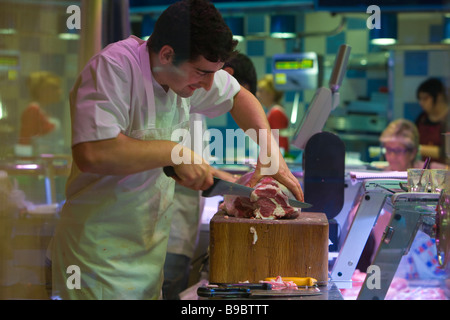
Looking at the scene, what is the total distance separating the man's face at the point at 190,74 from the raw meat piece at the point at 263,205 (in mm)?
362

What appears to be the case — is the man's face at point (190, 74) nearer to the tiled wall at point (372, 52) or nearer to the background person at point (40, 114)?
the background person at point (40, 114)

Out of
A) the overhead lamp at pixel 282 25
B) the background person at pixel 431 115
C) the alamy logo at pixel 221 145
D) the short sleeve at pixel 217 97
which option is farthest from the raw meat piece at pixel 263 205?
the overhead lamp at pixel 282 25

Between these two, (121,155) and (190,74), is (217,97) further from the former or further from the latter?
(121,155)

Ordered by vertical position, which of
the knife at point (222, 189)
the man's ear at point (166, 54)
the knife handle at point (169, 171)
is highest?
the man's ear at point (166, 54)

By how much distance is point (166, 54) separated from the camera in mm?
1630

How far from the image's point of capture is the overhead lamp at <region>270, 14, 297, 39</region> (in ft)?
20.8

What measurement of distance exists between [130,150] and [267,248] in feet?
1.67

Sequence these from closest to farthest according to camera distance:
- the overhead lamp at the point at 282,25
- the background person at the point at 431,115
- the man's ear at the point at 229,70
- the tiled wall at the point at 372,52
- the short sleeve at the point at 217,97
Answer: the short sleeve at the point at 217,97
the man's ear at the point at 229,70
the background person at the point at 431,115
the overhead lamp at the point at 282,25
the tiled wall at the point at 372,52

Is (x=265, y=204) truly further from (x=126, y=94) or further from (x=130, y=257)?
(x=126, y=94)

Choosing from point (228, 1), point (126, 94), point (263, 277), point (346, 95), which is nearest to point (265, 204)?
point (263, 277)

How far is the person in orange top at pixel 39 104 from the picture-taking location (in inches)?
65.2

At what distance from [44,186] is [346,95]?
588cm

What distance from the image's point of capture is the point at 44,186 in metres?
1.75

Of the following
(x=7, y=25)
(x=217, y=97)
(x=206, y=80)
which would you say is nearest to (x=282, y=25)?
(x=217, y=97)
